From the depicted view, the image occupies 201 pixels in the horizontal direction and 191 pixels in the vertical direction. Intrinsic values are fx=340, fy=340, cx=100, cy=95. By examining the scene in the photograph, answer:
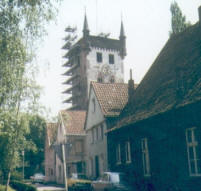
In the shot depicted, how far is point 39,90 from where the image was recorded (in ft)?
62.4

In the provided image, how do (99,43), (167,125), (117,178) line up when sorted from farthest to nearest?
(99,43)
(117,178)
(167,125)

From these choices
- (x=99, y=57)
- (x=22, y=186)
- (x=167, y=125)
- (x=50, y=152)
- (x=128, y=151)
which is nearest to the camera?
(x=167, y=125)

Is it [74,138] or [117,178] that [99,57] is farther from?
[117,178]

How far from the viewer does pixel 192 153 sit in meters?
15.0

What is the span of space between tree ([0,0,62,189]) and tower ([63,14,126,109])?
49.7m

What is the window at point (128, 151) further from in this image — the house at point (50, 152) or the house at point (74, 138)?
the house at point (50, 152)

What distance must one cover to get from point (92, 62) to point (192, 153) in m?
57.1

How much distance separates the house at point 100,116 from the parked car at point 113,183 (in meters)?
8.93

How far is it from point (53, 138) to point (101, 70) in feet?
82.5

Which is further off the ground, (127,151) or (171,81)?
(171,81)

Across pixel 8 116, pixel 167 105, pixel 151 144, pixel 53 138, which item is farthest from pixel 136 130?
pixel 53 138

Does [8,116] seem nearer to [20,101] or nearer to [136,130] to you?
[20,101]

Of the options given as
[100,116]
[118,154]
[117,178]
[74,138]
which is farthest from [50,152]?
[117,178]

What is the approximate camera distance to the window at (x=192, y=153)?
14.5 metres
